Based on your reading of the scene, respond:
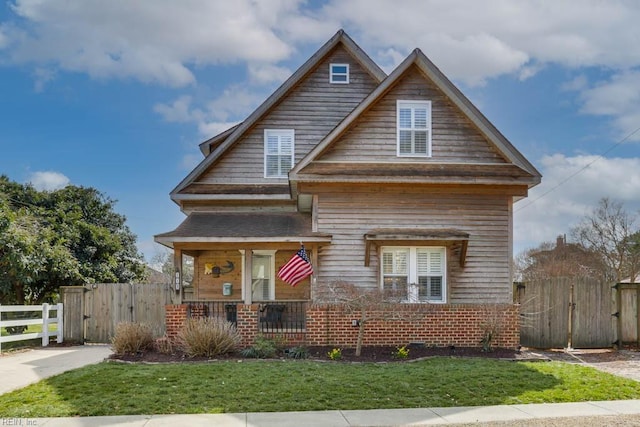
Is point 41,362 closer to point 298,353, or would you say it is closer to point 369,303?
point 298,353

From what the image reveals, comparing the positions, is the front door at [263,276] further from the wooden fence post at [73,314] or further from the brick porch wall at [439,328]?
the wooden fence post at [73,314]

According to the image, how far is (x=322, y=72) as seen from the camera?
18.4 meters

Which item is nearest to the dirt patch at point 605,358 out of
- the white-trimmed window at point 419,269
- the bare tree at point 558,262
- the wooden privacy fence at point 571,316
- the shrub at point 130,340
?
the wooden privacy fence at point 571,316

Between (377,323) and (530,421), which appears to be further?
(377,323)

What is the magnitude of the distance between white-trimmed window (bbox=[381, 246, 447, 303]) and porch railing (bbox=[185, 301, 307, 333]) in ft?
7.65

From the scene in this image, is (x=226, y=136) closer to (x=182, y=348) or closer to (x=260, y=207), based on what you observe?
A: (x=260, y=207)

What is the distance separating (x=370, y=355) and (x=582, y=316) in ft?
20.8

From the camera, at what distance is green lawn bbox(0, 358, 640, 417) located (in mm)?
8281

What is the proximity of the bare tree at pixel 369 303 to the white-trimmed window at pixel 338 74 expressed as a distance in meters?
7.33

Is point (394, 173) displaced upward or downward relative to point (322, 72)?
downward

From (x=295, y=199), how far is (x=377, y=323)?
4.57 m

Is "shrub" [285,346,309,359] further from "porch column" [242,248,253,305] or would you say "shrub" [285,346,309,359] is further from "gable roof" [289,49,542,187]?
"gable roof" [289,49,542,187]

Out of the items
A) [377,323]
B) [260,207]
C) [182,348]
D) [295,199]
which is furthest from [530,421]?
[260,207]

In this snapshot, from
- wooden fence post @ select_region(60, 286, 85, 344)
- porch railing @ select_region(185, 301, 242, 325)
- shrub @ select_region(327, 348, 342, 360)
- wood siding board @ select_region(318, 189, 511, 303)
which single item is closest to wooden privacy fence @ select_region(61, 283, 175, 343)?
wooden fence post @ select_region(60, 286, 85, 344)
